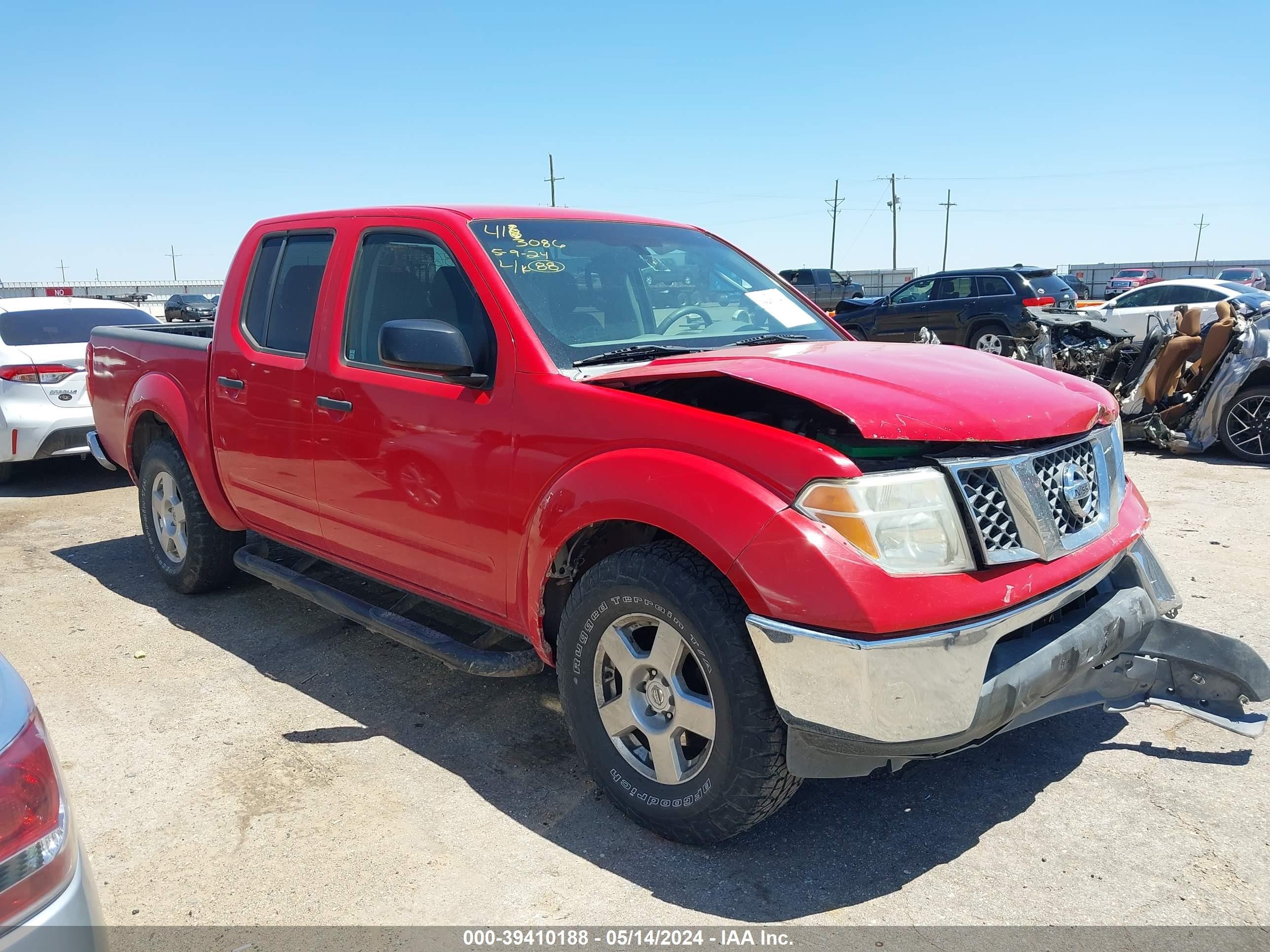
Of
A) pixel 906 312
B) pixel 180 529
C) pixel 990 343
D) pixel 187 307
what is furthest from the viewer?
pixel 187 307

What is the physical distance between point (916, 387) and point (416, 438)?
181 centimetres

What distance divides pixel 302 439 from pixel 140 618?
Answer: 5.90 feet

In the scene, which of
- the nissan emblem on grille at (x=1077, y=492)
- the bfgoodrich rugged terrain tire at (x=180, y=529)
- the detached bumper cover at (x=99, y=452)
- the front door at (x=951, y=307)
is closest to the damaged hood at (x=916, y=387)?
the nissan emblem on grille at (x=1077, y=492)

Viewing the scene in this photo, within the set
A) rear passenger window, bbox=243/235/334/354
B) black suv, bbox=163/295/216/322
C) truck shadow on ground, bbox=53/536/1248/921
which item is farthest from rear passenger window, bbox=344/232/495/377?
black suv, bbox=163/295/216/322

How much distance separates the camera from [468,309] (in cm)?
356

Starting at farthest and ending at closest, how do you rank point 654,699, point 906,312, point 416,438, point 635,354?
point 906,312
point 416,438
point 635,354
point 654,699

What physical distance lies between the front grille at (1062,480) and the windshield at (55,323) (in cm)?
797

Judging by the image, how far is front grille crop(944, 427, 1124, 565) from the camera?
2604 mm

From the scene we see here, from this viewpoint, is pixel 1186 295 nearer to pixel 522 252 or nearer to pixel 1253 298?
pixel 1253 298

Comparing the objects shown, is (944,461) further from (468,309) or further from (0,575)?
(0,575)

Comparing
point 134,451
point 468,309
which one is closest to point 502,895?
point 468,309

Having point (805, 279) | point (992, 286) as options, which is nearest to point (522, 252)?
point (992, 286)

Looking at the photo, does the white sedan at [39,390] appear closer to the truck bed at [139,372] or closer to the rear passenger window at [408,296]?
the truck bed at [139,372]

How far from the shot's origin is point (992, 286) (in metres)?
16.9
